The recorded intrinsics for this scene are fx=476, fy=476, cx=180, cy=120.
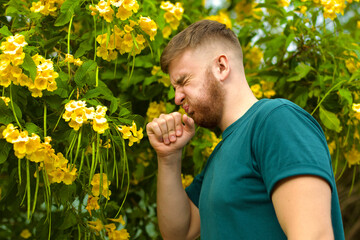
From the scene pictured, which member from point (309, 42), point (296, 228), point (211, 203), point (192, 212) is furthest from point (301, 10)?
point (296, 228)

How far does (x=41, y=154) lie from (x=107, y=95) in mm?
272

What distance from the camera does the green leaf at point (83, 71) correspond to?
1354 mm

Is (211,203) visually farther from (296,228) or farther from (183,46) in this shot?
(183,46)

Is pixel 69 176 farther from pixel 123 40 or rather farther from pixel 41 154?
pixel 123 40

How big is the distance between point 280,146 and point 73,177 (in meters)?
0.59

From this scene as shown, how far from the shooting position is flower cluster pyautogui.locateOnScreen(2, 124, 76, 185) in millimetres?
1160

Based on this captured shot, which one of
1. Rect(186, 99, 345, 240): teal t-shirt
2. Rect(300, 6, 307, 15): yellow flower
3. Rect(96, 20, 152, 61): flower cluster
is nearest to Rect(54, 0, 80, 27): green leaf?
Rect(96, 20, 152, 61): flower cluster

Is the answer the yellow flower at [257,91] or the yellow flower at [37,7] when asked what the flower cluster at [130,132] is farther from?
the yellow flower at [257,91]

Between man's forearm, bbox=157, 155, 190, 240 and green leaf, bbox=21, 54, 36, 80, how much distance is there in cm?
51

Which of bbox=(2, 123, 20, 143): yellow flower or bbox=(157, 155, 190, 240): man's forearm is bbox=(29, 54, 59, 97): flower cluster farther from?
bbox=(157, 155, 190, 240): man's forearm

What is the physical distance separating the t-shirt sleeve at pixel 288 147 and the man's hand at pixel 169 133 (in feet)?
1.43

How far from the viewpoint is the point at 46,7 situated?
1.47 metres

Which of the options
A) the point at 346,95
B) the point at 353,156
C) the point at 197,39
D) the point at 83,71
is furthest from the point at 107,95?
the point at 353,156

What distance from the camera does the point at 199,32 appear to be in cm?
142
